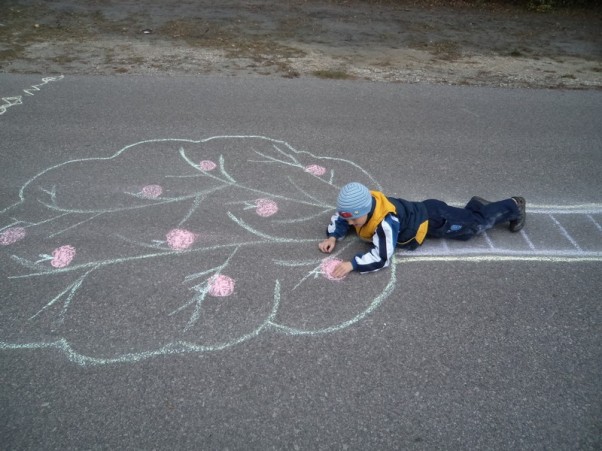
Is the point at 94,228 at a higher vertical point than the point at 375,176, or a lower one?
lower

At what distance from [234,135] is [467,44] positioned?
21.1ft

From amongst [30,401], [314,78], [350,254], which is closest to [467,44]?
[314,78]

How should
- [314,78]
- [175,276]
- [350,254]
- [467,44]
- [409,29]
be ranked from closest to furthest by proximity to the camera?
[175,276] → [350,254] → [314,78] → [467,44] → [409,29]

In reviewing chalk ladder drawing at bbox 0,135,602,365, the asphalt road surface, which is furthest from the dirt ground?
chalk ladder drawing at bbox 0,135,602,365

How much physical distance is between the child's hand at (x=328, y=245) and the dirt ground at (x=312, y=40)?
4449mm

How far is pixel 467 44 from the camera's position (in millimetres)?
8625

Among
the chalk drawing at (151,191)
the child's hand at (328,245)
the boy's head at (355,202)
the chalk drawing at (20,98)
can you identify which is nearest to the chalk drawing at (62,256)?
the chalk drawing at (151,191)

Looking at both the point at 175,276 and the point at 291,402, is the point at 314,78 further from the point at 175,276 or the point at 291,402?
the point at 291,402

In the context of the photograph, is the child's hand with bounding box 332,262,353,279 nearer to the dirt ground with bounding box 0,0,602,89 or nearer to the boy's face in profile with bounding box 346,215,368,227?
the boy's face in profile with bounding box 346,215,368,227

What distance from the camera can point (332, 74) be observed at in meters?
6.91

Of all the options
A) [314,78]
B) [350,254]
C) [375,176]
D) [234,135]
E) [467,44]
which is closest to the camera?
[350,254]

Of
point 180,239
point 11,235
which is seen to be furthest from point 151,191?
point 11,235

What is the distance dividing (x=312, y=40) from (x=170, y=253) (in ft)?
22.9

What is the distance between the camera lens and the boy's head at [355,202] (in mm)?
2816
